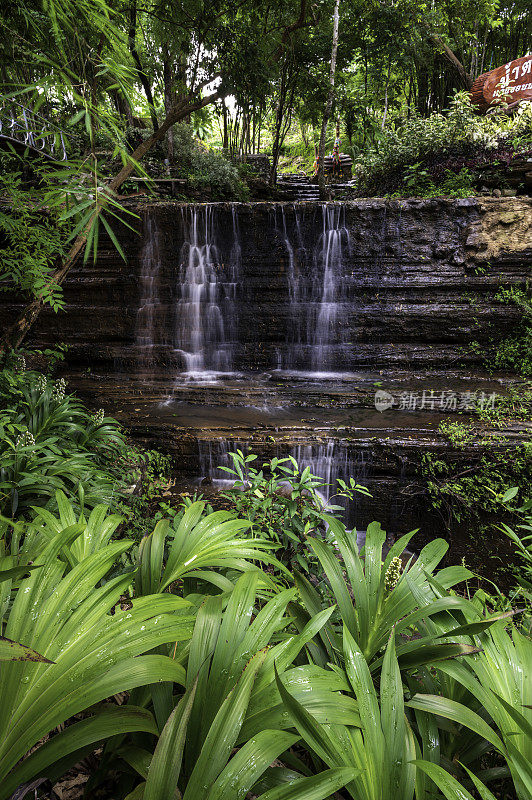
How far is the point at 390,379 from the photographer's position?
7.12 m

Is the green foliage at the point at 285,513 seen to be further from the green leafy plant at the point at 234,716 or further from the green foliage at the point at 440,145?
the green foliage at the point at 440,145

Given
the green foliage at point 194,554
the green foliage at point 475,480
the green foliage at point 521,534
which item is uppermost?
the green foliage at point 194,554

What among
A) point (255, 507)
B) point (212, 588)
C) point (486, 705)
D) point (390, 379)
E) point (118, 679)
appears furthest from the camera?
point (390, 379)

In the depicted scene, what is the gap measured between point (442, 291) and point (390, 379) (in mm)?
1968

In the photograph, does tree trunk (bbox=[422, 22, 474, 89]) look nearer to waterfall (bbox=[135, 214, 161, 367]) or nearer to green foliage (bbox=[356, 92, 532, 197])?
green foliage (bbox=[356, 92, 532, 197])

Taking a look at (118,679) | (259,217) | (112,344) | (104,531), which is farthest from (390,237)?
(118,679)

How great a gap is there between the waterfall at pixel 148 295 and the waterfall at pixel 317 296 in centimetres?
262

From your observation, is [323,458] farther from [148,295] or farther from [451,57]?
[451,57]

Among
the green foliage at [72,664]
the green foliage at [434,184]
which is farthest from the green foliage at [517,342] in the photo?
the green foliage at [72,664]

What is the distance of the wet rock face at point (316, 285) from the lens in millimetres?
7074

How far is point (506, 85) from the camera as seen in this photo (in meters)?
8.07

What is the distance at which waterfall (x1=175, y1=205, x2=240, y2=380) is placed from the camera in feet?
25.5

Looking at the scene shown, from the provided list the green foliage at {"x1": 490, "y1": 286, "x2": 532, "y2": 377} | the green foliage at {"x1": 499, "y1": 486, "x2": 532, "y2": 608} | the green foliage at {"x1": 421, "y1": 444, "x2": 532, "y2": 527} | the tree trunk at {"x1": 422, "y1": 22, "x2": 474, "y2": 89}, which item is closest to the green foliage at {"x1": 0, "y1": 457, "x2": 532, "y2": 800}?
the green foliage at {"x1": 499, "y1": 486, "x2": 532, "y2": 608}

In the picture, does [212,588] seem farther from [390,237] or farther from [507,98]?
[507,98]
